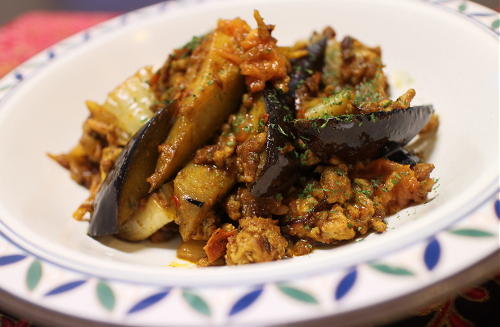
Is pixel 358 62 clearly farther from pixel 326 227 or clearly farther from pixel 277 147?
pixel 326 227

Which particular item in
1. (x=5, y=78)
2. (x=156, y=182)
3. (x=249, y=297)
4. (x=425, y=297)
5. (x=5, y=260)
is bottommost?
(x=5, y=78)

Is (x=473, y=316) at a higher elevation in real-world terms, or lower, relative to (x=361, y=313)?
lower

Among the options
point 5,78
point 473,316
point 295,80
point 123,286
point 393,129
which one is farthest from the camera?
point 5,78

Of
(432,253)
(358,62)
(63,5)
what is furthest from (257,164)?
(63,5)

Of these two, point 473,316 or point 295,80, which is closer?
→ point 473,316

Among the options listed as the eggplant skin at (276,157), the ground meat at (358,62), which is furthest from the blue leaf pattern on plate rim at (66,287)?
the ground meat at (358,62)

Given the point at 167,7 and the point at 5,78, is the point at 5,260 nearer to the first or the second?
the point at 5,78

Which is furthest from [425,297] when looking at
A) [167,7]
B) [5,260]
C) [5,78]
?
[167,7]

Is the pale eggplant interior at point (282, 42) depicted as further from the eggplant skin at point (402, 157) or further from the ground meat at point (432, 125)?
the eggplant skin at point (402, 157)

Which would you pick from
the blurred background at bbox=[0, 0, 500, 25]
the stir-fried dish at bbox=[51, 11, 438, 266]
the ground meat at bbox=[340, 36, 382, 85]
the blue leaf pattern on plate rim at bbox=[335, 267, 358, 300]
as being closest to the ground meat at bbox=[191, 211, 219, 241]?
the stir-fried dish at bbox=[51, 11, 438, 266]
